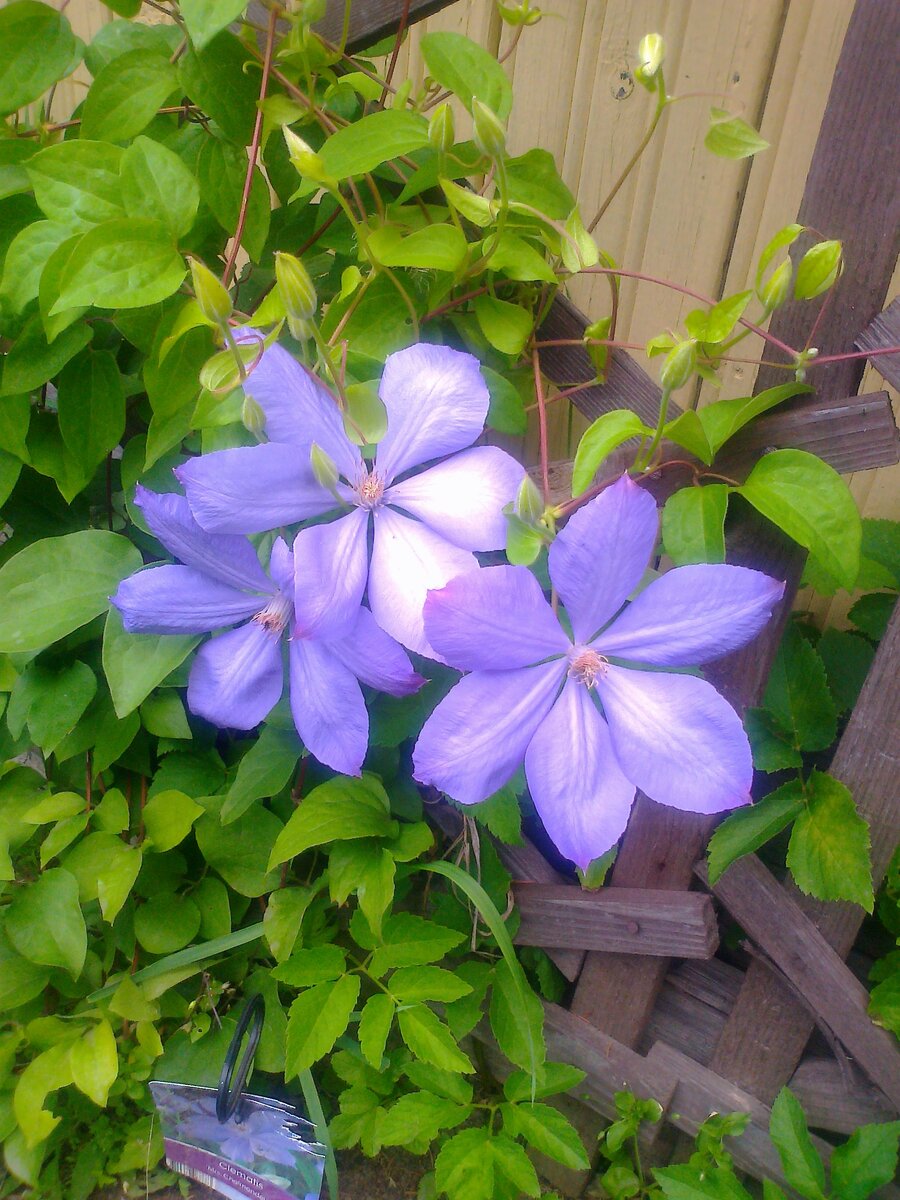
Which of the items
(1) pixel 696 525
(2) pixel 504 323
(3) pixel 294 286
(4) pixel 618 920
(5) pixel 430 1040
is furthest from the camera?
(4) pixel 618 920

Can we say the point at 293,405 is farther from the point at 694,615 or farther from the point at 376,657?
the point at 694,615

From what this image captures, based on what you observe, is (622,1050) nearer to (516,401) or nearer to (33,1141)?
(33,1141)

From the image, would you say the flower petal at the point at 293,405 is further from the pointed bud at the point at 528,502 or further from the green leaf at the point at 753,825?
the green leaf at the point at 753,825

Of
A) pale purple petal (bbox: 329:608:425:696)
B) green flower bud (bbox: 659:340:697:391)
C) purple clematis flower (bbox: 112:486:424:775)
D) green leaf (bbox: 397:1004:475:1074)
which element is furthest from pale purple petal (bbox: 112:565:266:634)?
green leaf (bbox: 397:1004:475:1074)

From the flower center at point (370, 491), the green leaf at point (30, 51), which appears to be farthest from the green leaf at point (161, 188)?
the flower center at point (370, 491)

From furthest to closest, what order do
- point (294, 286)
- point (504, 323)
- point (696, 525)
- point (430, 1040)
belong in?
1. point (430, 1040)
2. point (504, 323)
3. point (696, 525)
4. point (294, 286)

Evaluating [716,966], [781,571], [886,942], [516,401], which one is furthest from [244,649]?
[886,942]

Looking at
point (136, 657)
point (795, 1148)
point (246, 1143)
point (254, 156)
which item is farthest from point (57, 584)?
point (795, 1148)
